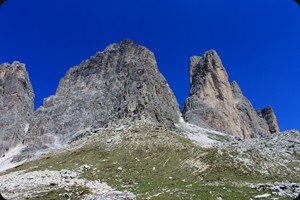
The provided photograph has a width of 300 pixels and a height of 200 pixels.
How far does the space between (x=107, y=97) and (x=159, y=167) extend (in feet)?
361

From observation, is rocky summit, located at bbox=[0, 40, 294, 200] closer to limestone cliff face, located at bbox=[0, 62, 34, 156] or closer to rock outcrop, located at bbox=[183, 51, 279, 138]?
limestone cliff face, located at bbox=[0, 62, 34, 156]

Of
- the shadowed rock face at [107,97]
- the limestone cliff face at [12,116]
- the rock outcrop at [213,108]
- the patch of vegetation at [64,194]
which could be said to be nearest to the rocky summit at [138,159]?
the patch of vegetation at [64,194]

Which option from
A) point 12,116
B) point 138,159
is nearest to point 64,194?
point 138,159

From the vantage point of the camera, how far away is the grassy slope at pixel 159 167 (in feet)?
87.6

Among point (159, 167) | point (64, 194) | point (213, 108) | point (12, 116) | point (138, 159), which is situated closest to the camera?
point (64, 194)

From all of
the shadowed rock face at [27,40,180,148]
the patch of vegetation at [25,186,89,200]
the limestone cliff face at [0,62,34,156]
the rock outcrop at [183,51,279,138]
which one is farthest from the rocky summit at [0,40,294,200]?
the rock outcrop at [183,51,279,138]

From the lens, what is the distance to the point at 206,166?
121 feet

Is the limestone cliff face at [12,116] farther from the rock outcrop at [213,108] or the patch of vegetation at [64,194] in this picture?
the patch of vegetation at [64,194]

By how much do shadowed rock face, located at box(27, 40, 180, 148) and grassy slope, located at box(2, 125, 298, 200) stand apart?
26.6 metres

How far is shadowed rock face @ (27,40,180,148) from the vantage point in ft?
332

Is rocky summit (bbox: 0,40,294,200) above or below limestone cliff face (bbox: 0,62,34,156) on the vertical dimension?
below

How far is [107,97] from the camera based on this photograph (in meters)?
149

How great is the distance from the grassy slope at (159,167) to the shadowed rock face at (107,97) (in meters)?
26.6

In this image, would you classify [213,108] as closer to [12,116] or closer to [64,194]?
[12,116]
